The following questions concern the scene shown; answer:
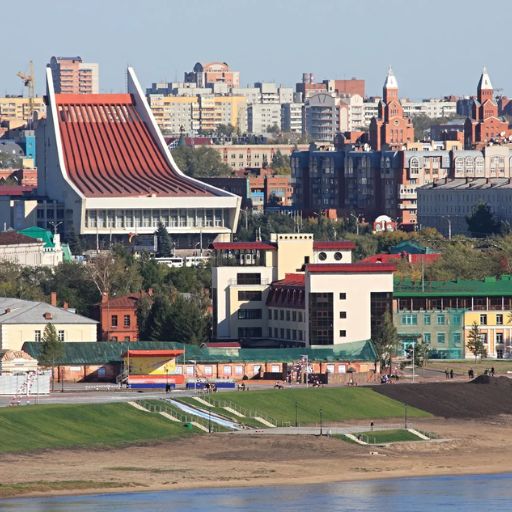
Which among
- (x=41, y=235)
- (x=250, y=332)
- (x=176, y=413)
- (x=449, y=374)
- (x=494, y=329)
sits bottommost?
(x=176, y=413)

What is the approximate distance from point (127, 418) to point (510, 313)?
3696cm

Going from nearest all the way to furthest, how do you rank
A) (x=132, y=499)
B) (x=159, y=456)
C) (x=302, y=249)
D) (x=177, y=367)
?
(x=132, y=499) → (x=159, y=456) → (x=177, y=367) → (x=302, y=249)

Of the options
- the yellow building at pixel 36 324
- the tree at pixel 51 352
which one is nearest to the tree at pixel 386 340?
the yellow building at pixel 36 324

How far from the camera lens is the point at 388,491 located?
79.6 metres

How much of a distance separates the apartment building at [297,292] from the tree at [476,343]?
21.2ft

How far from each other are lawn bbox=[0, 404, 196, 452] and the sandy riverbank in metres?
1.05

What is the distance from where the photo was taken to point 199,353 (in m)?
109

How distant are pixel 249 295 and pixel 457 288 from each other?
1133 centimetres

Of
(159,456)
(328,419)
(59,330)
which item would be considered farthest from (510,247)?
(159,456)

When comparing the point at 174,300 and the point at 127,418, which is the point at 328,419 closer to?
the point at 127,418

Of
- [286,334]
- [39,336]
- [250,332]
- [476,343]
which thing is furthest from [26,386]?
[476,343]

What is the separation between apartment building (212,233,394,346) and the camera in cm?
11475

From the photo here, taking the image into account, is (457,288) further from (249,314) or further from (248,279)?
(249,314)

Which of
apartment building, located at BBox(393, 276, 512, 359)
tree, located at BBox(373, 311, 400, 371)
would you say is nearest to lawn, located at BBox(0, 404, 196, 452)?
tree, located at BBox(373, 311, 400, 371)
